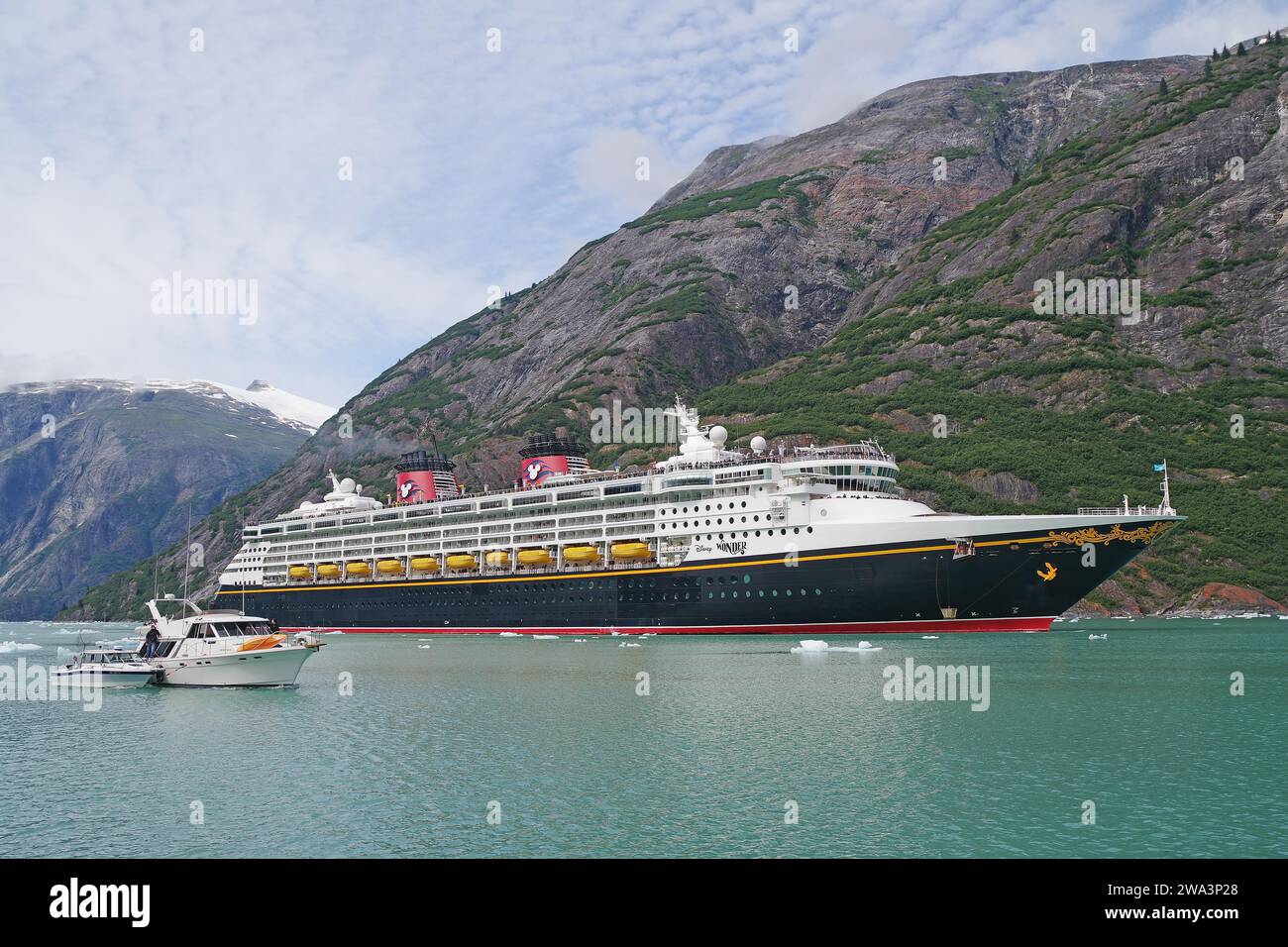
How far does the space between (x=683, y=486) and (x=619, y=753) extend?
63.1 m

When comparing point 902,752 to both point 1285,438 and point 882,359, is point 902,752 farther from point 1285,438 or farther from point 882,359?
point 882,359

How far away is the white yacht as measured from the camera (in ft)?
177

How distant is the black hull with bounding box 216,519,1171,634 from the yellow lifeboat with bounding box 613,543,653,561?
4.34 feet

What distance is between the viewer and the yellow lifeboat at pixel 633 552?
311 ft

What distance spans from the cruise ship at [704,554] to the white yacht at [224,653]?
138ft

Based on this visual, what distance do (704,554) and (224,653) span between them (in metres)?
46.1

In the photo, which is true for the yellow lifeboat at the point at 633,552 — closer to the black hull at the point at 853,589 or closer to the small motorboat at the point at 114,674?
the black hull at the point at 853,589

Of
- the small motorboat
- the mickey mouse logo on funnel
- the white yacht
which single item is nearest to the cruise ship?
the mickey mouse logo on funnel

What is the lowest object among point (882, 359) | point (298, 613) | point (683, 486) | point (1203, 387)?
point (298, 613)

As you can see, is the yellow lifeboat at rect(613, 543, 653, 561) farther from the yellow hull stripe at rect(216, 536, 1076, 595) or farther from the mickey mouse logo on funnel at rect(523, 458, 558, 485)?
the mickey mouse logo on funnel at rect(523, 458, 558, 485)

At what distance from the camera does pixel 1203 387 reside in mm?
161375

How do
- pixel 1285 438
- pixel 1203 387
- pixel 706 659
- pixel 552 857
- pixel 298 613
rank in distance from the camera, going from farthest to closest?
pixel 1203 387 < pixel 1285 438 < pixel 298 613 < pixel 706 659 < pixel 552 857

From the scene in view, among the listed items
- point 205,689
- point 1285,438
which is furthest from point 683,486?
point 1285,438

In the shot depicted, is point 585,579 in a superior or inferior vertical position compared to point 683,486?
inferior
